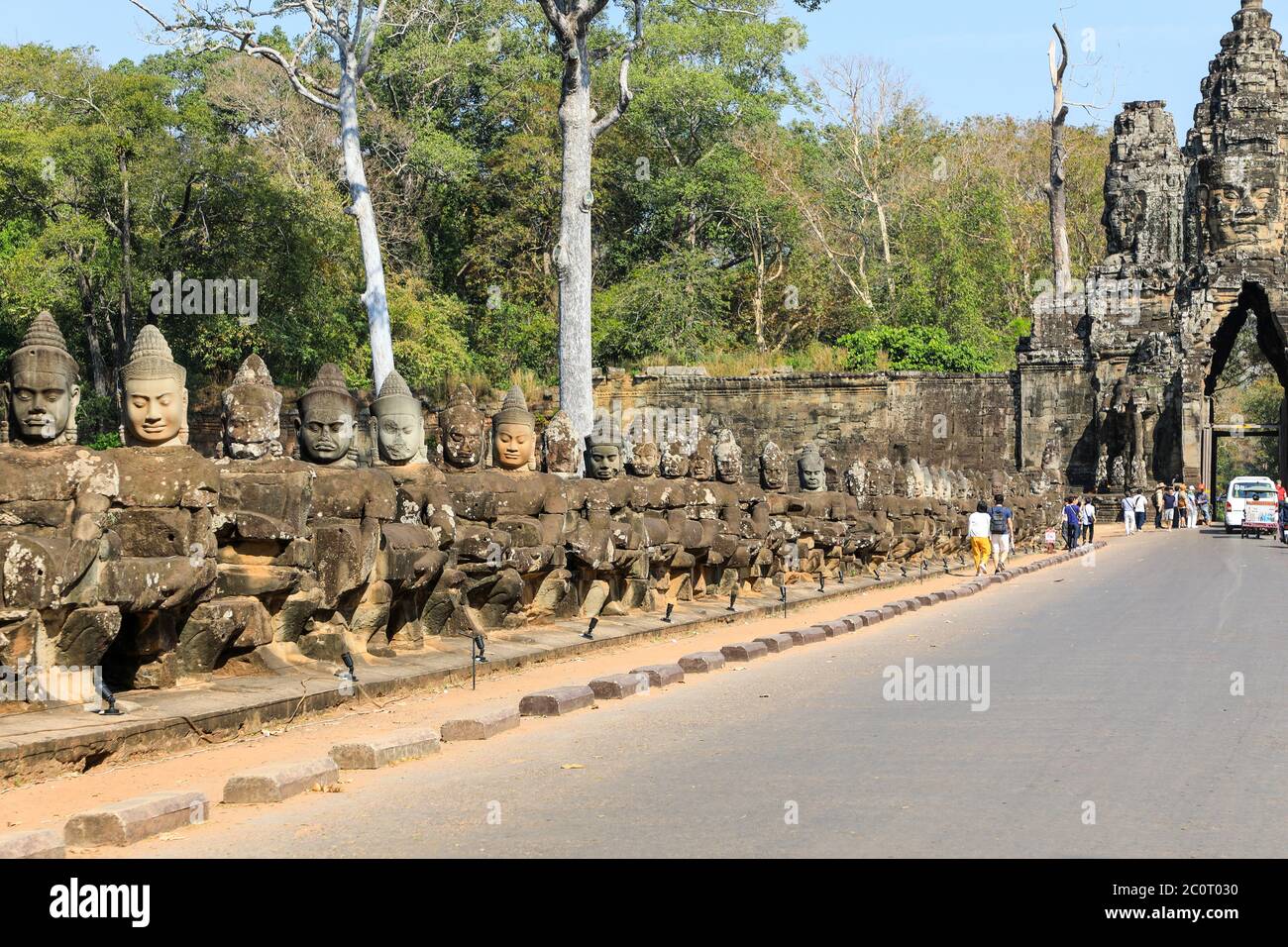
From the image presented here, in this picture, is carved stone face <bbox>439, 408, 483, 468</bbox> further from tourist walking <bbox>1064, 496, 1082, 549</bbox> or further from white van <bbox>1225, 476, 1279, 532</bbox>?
white van <bbox>1225, 476, 1279, 532</bbox>

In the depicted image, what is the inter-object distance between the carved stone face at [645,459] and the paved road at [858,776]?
201 inches

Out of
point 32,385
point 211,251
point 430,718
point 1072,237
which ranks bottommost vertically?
point 430,718

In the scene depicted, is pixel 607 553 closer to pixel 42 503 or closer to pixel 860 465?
pixel 42 503

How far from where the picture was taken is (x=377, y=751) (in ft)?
26.2

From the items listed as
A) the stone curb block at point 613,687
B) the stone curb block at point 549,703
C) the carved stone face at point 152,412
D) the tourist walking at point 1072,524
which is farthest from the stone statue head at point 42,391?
the tourist walking at point 1072,524

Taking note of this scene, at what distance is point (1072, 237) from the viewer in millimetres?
71500

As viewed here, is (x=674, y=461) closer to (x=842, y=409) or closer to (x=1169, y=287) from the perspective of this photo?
(x=842, y=409)

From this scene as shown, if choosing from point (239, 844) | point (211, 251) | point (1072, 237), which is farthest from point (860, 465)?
point (1072, 237)

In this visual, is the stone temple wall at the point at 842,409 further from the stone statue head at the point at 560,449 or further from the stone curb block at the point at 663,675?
the stone curb block at the point at 663,675

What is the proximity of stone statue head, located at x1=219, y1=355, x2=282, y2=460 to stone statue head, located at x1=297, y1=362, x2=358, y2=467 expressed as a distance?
63 centimetres

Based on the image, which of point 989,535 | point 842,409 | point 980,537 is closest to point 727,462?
point 980,537

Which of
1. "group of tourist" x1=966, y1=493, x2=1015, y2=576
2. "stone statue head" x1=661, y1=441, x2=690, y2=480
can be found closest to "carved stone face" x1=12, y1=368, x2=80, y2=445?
"stone statue head" x1=661, y1=441, x2=690, y2=480

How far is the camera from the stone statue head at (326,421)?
A: 11.9 meters

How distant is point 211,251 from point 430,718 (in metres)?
28.7
